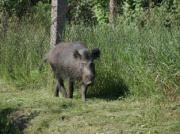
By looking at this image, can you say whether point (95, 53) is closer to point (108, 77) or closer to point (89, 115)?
point (108, 77)

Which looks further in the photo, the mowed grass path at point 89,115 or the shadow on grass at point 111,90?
the shadow on grass at point 111,90

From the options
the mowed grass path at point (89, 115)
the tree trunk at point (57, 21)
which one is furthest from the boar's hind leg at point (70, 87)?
the tree trunk at point (57, 21)

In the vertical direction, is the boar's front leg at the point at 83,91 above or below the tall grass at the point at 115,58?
below

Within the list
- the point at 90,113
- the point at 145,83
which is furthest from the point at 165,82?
the point at 90,113

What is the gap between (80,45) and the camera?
9.20 meters

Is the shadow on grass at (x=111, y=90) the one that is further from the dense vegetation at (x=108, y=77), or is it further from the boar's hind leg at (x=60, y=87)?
the boar's hind leg at (x=60, y=87)

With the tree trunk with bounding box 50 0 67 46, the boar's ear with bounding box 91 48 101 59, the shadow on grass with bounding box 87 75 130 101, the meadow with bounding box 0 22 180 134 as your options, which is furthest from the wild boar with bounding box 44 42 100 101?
the tree trunk with bounding box 50 0 67 46

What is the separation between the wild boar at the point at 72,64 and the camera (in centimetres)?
885

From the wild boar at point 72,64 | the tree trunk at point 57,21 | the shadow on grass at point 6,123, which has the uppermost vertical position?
the tree trunk at point 57,21

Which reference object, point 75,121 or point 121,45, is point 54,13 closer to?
point 121,45

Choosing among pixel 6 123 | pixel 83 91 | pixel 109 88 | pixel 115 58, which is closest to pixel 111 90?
pixel 109 88

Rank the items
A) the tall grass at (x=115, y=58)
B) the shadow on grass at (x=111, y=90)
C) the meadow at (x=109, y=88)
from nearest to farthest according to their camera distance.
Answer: the meadow at (x=109, y=88)
the tall grass at (x=115, y=58)
the shadow on grass at (x=111, y=90)

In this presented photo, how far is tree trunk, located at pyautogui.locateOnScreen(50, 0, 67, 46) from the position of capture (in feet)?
34.6

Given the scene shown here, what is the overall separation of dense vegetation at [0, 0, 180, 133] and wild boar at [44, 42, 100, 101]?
1.19 ft
